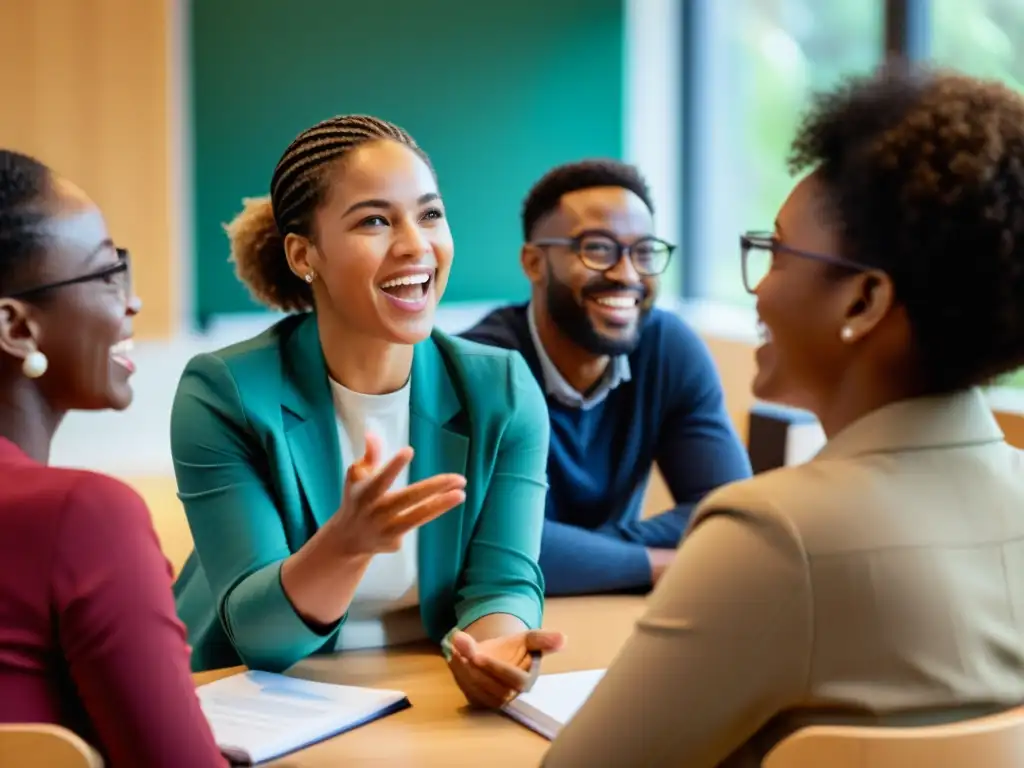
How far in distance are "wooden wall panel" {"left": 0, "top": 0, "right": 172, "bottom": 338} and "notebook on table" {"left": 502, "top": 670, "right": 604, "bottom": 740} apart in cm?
329

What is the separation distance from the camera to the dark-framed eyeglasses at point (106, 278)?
51.6 inches

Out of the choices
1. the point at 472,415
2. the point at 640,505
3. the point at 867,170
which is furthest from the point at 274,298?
the point at 867,170

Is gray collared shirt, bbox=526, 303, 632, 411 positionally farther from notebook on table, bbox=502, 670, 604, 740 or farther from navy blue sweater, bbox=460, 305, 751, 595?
notebook on table, bbox=502, 670, 604, 740

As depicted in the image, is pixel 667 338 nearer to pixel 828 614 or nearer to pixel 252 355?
pixel 252 355

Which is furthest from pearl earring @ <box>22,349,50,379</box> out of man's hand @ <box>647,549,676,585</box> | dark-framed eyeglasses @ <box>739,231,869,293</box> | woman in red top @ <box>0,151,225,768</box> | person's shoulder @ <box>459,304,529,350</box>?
person's shoulder @ <box>459,304,529,350</box>

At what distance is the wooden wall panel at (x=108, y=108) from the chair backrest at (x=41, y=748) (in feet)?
11.8

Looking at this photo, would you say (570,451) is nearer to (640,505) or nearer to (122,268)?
(640,505)

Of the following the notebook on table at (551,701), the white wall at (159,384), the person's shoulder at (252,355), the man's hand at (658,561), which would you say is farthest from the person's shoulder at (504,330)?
the white wall at (159,384)

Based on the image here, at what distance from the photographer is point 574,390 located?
103 inches

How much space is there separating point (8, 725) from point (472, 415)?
3.01 feet

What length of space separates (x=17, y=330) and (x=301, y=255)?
65 cm

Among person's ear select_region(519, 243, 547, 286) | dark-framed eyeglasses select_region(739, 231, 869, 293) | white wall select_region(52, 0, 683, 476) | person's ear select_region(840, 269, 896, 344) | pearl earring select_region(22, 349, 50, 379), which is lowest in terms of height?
white wall select_region(52, 0, 683, 476)

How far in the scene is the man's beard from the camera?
8.42ft

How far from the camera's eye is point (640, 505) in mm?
2672
